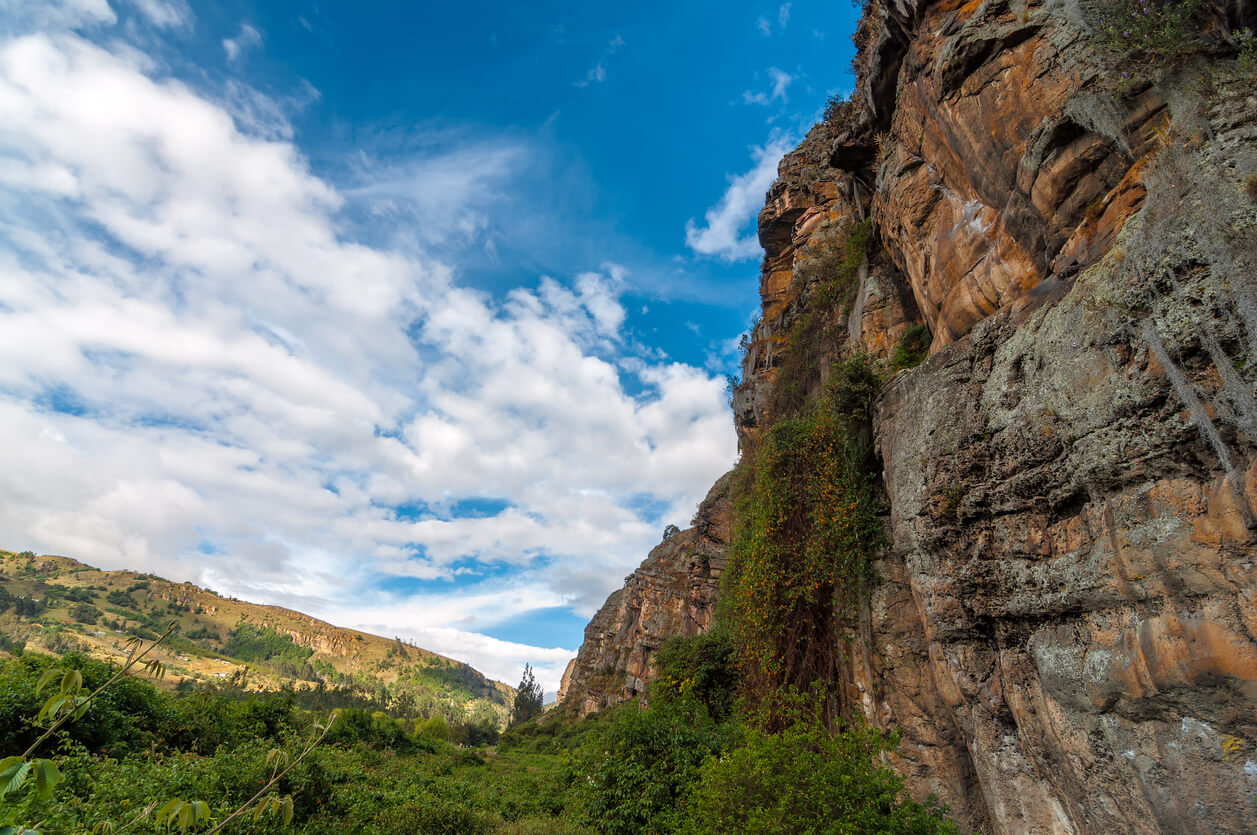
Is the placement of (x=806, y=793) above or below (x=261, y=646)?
below

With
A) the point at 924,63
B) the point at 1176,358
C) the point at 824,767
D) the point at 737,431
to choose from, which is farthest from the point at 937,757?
the point at 737,431

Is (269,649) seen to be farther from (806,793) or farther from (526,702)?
(806,793)

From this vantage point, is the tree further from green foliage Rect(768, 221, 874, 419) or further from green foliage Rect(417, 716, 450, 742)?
green foliage Rect(768, 221, 874, 419)

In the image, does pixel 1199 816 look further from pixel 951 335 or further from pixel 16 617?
pixel 16 617

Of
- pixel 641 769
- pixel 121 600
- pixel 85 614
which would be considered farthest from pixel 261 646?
pixel 641 769

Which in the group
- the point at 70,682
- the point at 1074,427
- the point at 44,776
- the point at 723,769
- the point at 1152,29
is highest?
the point at 1152,29

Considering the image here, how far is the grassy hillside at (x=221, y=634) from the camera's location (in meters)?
86.2

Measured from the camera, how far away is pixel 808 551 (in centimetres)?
1227

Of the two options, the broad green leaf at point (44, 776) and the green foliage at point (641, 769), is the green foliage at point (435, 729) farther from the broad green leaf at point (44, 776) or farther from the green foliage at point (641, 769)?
the broad green leaf at point (44, 776)

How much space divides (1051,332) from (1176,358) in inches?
59.9

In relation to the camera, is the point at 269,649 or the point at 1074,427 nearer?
the point at 1074,427

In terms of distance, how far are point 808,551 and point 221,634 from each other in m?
152

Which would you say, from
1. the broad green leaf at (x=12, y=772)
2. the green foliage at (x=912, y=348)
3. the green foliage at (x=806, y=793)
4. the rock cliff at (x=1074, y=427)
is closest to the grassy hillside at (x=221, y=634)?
the green foliage at (x=806, y=793)

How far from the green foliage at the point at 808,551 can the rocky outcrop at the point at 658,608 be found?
44.9 ft
